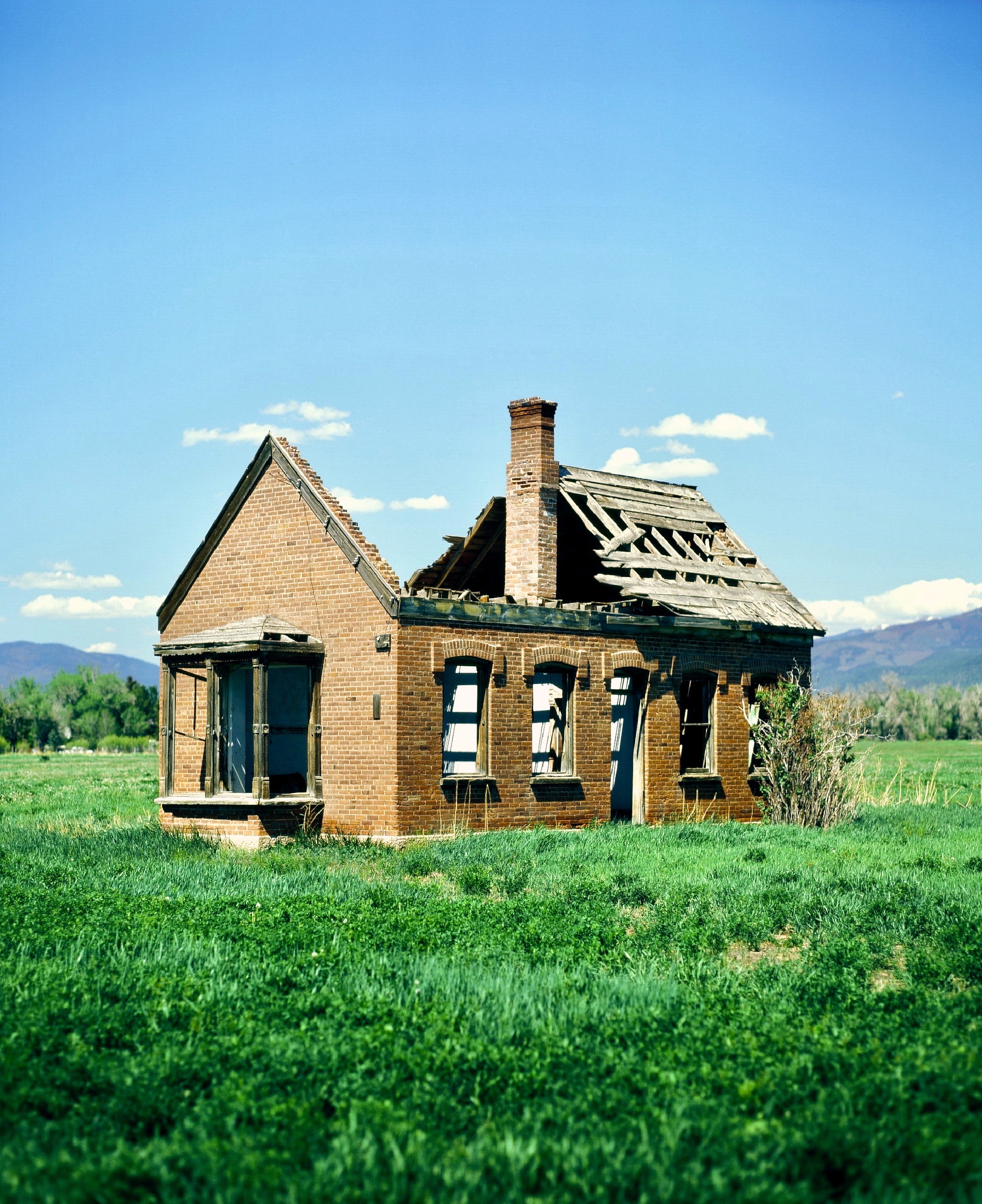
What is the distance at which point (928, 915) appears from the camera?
469 inches

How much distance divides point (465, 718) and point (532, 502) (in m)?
4.27

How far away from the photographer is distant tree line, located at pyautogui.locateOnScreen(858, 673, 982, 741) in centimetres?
7619

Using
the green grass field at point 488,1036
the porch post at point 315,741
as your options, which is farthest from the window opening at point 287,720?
the green grass field at point 488,1036

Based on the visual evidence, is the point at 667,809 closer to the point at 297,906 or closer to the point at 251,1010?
the point at 297,906

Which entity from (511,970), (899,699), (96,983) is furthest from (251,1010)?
(899,699)

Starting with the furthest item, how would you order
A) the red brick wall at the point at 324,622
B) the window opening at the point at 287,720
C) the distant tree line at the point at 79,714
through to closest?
1. the distant tree line at the point at 79,714
2. the window opening at the point at 287,720
3. the red brick wall at the point at 324,622

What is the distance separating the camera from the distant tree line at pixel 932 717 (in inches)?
3000

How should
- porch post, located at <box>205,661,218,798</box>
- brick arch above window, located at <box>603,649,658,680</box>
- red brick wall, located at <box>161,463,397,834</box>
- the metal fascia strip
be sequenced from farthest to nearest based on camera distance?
1. brick arch above window, located at <box>603,649,658,680</box>
2. porch post, located at <box>205,661,218,798</box>
3. red brick wall, located at <box>161,463,397,834</box>
4. the metal fascia strip

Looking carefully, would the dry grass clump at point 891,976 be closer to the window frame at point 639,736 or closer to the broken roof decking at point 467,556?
the window frame at point 639,736

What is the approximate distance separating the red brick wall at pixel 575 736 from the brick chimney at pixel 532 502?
1.49 metres

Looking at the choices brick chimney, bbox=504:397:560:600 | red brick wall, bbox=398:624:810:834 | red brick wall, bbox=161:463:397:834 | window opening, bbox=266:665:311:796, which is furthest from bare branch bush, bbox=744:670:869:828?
window opening, bbox=266:665:311:796

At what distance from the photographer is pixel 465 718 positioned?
19750mm

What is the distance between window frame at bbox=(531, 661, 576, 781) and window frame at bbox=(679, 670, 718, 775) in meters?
2.90

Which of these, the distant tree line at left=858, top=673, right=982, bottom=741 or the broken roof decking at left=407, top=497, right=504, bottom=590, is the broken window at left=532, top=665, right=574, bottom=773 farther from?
the distant tree line at left=858, top=673, right=982, bottom=741
